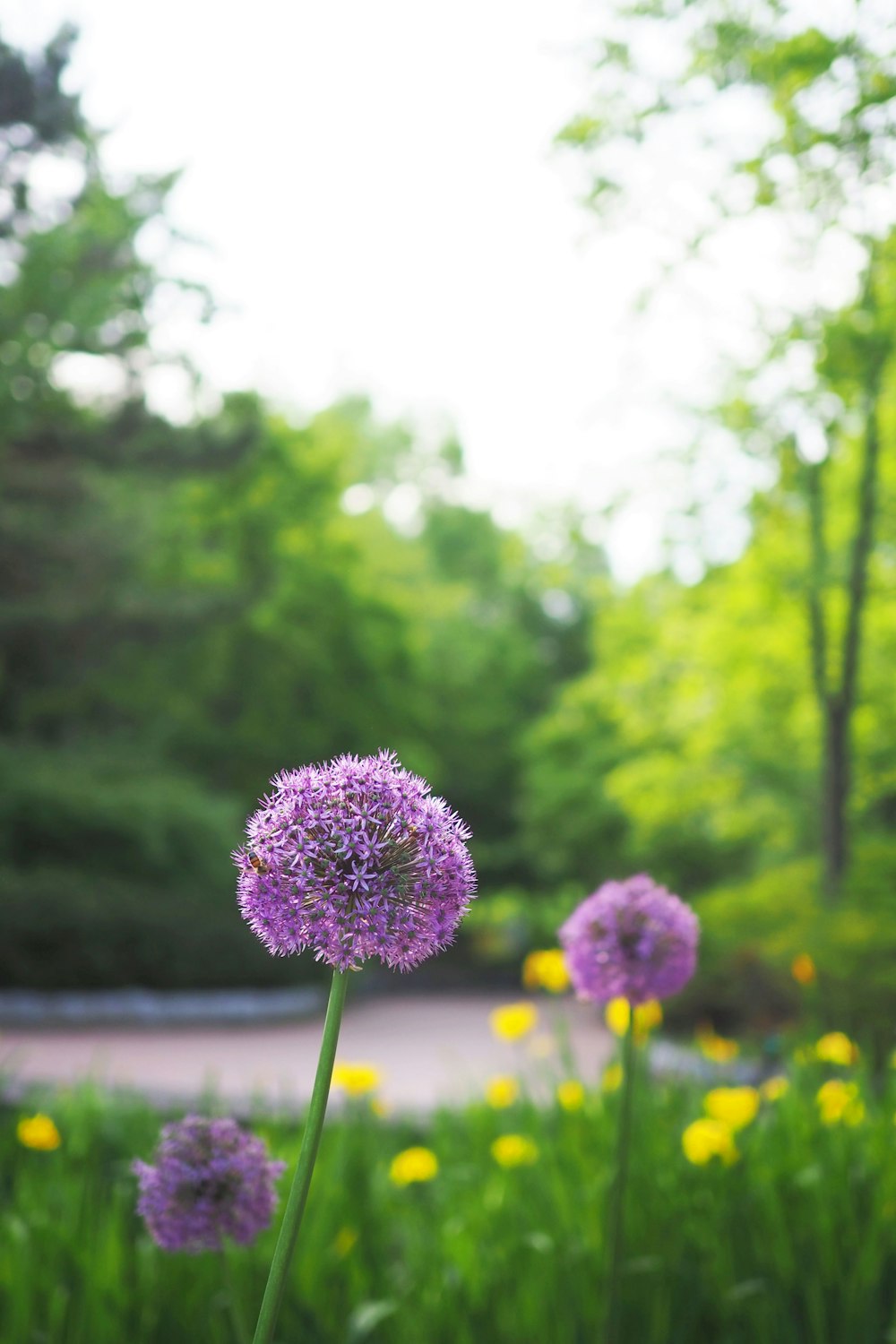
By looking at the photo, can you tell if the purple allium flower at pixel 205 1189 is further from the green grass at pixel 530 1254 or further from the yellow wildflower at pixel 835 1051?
the yellow wildflower at pixel 835 1051

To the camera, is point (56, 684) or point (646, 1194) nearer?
point (646, 1194)

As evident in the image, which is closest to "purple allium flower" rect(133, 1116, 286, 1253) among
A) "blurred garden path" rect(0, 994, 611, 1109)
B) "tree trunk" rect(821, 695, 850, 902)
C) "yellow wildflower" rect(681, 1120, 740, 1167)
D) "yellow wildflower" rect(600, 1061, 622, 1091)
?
"yellow wildflower" rect(681, 1120, 740, 1167)

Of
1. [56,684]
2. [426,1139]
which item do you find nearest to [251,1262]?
[426,1139]

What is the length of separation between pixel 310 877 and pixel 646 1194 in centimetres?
258

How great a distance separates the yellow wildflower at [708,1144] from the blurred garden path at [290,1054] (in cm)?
285

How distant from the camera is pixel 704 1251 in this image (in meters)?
3.22

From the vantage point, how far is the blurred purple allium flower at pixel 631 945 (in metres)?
2.30

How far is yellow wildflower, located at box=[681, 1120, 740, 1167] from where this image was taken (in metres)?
3.42

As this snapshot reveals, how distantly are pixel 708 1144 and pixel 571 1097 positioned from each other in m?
1.21

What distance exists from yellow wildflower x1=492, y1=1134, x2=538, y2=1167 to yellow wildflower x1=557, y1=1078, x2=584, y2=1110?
40cm

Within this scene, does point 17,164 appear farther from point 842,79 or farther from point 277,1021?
point 277,1021

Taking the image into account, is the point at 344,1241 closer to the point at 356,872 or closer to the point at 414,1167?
the point at 414,1167

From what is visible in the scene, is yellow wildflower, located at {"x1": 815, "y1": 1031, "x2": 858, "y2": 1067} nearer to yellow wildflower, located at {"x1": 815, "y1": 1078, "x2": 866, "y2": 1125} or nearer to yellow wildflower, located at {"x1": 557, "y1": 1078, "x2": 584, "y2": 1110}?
yellow wildflower, located at {"x1": 815, "y1": 1078, "x2": 866, "y2": 1125}

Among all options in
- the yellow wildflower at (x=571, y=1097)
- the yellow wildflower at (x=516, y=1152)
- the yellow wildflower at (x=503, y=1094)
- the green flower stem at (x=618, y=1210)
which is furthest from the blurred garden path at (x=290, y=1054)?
the green flower stem at (x=618, y=1210)
